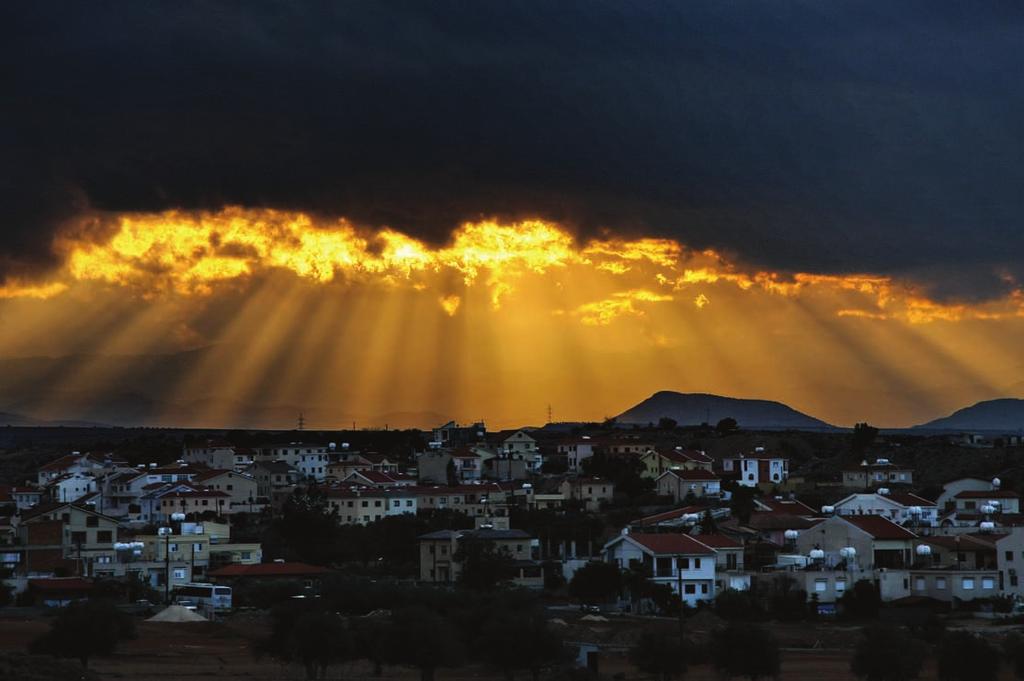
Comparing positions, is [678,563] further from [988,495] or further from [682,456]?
[682,456]

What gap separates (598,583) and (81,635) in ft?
90.2

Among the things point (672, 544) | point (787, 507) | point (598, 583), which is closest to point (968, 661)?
point (598, 583)

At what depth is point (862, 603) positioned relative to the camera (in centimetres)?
7162

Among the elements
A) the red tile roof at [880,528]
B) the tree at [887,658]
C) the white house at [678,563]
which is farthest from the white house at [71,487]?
the tree at [887,658]

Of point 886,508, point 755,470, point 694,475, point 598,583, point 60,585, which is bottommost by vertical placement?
point 598,583

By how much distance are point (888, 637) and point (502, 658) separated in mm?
12893

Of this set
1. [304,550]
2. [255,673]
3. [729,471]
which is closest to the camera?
[255,673]

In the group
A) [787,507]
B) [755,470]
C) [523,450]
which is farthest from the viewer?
[523,450]

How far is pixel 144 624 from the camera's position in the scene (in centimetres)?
6919

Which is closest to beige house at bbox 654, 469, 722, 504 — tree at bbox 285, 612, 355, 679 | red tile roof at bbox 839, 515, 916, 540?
red tile roof at bbox 839, 515, 916, 540

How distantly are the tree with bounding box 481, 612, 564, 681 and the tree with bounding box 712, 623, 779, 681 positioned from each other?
5.46 meters

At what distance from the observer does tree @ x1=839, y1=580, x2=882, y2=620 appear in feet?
235

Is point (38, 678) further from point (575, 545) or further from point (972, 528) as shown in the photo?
point (972, 528)

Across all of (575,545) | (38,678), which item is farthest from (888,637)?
(575,545)
